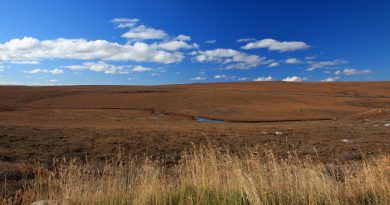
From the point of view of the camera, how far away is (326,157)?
769 inches

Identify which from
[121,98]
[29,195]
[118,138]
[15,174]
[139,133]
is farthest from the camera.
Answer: [121,98]

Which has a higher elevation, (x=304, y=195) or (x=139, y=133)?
(x=304, y=195)

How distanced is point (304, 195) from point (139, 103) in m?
74.5

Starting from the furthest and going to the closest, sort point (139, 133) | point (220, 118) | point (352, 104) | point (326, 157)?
point (352, 104) < point (220, 118) < point (139, 133) < point (326, 157)

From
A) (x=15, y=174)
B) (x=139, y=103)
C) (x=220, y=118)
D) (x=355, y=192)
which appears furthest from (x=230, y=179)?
(x=139, y=103)

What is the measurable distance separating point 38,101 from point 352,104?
6444 cm

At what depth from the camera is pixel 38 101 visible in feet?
271

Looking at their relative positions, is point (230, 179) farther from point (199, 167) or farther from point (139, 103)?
point (139, 103)

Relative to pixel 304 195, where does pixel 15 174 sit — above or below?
below

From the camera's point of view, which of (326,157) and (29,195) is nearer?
(29,195)

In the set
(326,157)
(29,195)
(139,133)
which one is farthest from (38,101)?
(29,195)

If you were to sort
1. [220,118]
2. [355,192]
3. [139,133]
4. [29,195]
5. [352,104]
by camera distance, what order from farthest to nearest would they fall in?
[352,104] → [220,118] → [139,133] → [29,195] → [355,192]

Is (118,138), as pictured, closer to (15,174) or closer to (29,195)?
(15,174)

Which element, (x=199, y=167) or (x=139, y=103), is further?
(x=139, y=103)
